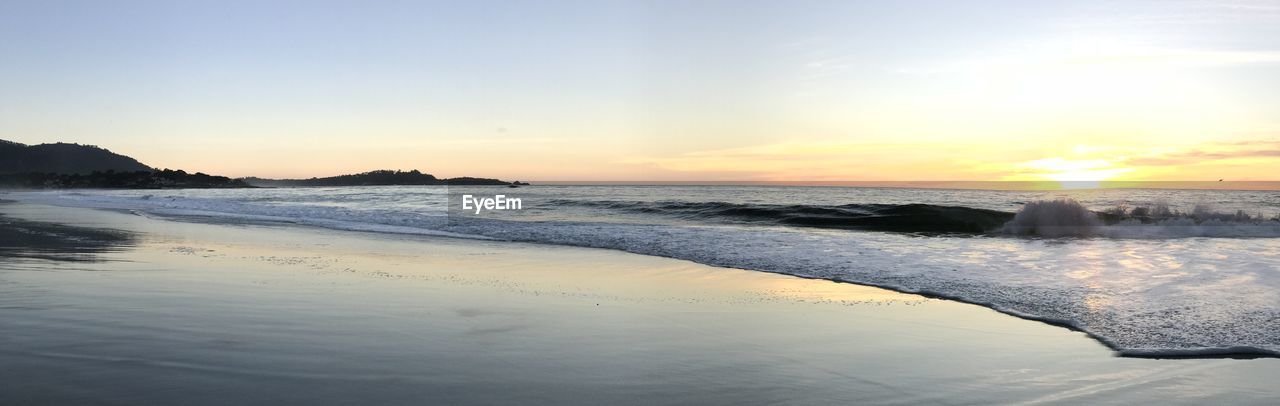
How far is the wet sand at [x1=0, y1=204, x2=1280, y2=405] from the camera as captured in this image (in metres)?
3.57

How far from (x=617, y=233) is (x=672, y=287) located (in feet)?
26.3

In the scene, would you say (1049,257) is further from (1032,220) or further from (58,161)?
(58,161)

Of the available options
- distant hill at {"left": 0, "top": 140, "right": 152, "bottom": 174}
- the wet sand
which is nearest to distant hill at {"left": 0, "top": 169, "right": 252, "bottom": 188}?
distant hill at {"left": 0, "top": 140, "right": 152, "bottom": 174}

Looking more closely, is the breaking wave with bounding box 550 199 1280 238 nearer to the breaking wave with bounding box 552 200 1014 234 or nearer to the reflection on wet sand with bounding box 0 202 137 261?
the breaking wave with bounding box 552 200 1014 234

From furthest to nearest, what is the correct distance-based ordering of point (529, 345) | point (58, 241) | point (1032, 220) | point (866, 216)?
1. point (866, 216)
2. point (1032, 220)
3. point (58, 241)
4. point (529, 345)

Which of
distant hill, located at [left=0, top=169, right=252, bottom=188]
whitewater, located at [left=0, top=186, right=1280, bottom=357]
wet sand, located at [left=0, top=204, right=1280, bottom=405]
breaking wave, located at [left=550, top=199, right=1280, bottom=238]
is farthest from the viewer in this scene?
distant hill, located at [left=0, top=169, right=252, bottom=188]

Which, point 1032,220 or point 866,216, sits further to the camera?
point 866,216

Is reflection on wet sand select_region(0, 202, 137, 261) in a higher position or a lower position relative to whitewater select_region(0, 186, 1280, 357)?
higher

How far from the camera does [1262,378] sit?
416 centimetres

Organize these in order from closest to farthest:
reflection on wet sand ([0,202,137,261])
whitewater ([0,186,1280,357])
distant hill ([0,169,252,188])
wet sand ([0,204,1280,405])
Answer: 1. wet sand ([0,204,1280,405])
2. whitewater ([0,186,1280,357])
3. reflection on wet sand ([0,202,137,261])
4. distant hill ([0,169,252,188])

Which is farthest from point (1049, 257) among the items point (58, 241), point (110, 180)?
point (110, 180)

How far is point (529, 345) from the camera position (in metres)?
4.56

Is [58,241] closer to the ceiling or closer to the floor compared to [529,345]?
closer to the ceiling

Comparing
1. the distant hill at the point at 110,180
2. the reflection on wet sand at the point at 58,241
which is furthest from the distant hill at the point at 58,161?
the reflection on wet sand at the point at 58,241
